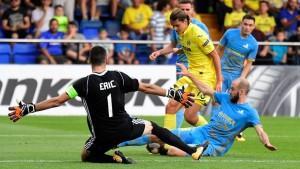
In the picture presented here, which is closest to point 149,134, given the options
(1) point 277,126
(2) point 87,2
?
(1) point 277,126

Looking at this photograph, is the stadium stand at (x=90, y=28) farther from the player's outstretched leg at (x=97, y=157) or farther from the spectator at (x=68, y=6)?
the player's outstretched leg at (x=97, y=157)

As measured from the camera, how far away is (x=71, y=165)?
1207 cm

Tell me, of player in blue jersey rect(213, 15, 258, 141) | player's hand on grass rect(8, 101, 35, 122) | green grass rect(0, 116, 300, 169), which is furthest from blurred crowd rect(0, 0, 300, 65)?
player's hand on grass rect(8, 101, 35, 122)

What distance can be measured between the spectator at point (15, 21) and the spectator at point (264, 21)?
6.46 metres

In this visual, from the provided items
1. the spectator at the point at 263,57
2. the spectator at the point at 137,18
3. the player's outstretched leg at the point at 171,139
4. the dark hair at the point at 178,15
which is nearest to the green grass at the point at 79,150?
the player's outstretched leg at the point at 171,139

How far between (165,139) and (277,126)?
29.6 ft

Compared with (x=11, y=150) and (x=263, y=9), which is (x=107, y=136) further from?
(x=263, y=9)

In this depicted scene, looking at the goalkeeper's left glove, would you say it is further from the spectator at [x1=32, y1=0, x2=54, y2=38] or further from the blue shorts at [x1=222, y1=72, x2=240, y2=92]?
the spectator at [x1=32, y1=0, x2=54, y2=38]

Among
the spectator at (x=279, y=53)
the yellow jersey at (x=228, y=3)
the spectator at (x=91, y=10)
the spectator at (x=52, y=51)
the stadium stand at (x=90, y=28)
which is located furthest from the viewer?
the yellow jersey at (x=228, y=3)

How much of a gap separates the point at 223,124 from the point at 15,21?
12.2m

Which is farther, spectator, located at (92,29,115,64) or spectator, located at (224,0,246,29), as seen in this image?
spectator, located at (224,0,246,29)

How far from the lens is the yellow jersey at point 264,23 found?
2644 cm

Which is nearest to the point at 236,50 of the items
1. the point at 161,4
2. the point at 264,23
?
the point at 264,23

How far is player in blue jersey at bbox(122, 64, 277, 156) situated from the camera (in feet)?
43.4
